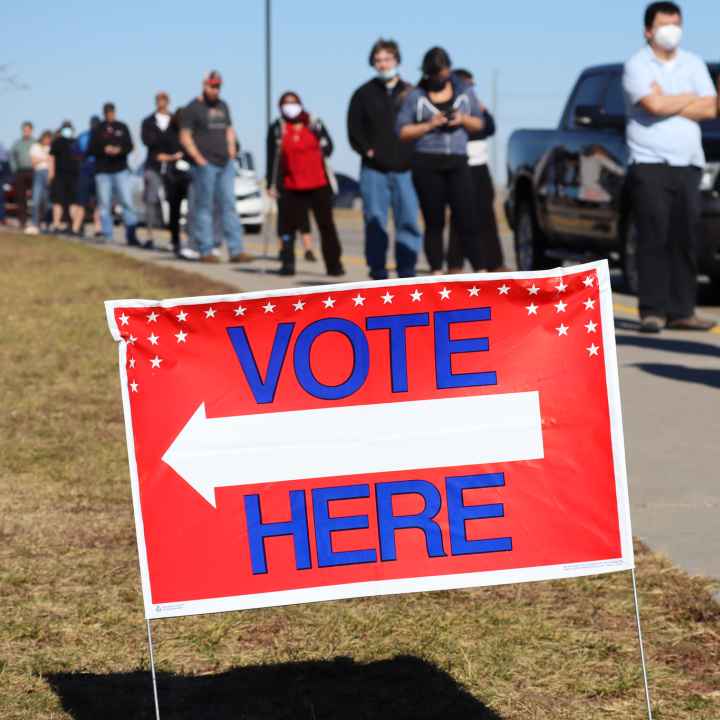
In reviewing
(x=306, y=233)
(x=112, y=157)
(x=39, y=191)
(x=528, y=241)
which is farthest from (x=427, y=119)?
(x=39, y=191)

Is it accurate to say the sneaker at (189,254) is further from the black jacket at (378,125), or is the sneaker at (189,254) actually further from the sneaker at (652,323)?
the sneaker at (652,323)

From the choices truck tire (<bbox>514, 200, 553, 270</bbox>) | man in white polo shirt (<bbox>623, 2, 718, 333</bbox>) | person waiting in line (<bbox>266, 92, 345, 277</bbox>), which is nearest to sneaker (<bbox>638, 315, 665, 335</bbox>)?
man in white polo shirt (<bbox>623, 2, 718, 333</bbox>)

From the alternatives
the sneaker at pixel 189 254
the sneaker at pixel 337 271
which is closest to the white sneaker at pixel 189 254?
the sneaker at pixel 189 254

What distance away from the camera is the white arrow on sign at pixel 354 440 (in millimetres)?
3779

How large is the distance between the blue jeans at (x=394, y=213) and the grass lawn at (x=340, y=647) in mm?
7854

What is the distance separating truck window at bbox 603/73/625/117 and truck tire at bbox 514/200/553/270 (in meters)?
1.40

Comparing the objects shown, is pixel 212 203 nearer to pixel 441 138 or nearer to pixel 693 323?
pixel 441 138

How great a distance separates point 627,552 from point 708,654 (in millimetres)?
749

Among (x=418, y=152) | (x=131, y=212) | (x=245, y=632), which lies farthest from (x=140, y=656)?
(x=131, y=212)

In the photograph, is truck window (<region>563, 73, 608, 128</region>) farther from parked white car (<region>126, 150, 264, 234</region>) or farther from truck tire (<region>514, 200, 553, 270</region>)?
parked white car (<region>126, 150, 264, 234</region>)

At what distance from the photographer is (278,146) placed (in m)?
17.2

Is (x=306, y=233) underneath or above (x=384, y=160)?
underneath

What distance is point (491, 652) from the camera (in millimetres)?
4496

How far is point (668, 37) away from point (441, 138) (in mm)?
2312
